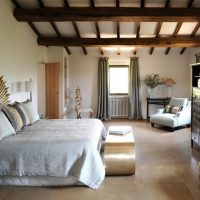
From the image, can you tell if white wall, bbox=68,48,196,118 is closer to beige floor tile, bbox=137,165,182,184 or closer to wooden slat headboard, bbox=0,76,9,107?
wooden slat headboard, bbox=0,76,9,107

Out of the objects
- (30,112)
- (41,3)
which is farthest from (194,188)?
(41,3)

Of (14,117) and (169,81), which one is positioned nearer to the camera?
(14,117)

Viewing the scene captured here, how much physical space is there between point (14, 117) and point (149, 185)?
229 cm

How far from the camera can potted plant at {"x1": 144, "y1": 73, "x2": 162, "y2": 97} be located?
8305 mm

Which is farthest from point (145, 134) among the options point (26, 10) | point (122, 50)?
point (26, 10)

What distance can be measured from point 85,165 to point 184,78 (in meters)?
6.57

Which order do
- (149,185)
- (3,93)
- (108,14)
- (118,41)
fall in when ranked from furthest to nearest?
(118,41) < (108,14) < (3,93) < (149,185)

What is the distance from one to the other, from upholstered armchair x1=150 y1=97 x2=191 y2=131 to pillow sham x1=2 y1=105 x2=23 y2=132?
159 inches

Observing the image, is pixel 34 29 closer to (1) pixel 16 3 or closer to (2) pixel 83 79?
(1) pixel 16 3

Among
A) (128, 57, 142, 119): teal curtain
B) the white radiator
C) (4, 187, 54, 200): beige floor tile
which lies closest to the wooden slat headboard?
(4, 187, 54, 200): beige floor tile

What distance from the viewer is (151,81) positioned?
829 cm

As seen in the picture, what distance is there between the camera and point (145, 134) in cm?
625

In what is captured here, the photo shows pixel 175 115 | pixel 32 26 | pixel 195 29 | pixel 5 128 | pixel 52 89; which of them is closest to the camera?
pixel 5 128

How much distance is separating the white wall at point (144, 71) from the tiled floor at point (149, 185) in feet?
13.9
